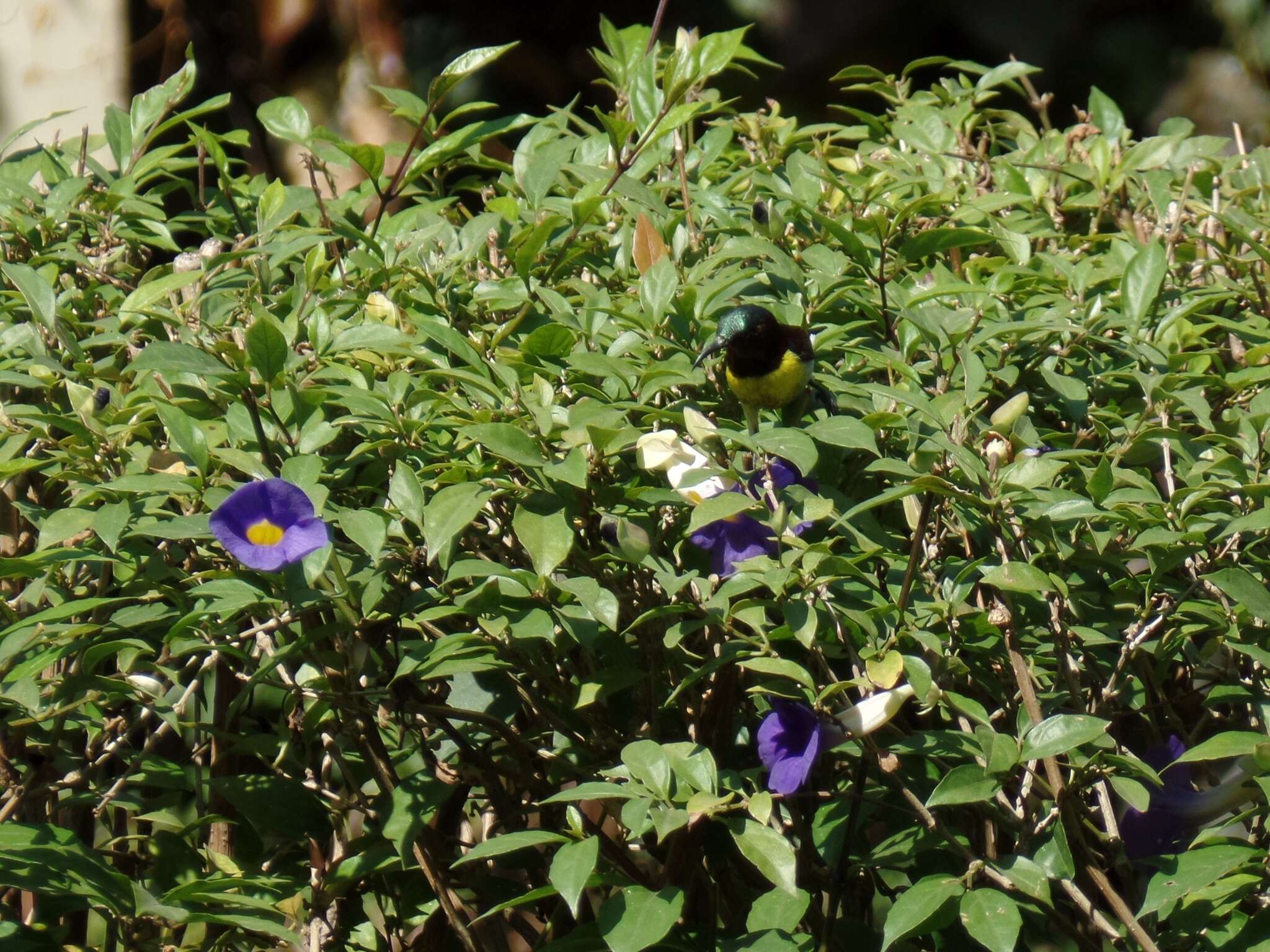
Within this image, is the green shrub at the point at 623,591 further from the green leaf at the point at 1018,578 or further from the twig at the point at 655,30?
the twig at the point at 655,30

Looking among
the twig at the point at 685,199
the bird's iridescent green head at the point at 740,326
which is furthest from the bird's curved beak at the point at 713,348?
the twig at the point at 685,199

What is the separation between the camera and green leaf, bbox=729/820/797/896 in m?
1.06

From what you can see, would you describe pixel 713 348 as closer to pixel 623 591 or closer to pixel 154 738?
pixel 623 591

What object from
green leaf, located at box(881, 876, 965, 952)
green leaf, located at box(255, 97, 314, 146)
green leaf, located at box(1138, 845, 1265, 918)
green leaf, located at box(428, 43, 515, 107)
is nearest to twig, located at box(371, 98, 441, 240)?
green leaf, located at box(428, 43, 515, 107)

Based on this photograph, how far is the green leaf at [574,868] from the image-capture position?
3.41ft

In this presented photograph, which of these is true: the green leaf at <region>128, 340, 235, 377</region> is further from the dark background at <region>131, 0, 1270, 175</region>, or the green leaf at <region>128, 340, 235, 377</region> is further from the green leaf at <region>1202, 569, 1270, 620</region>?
the dark background at <region>131, 0, 1270, 175</region>

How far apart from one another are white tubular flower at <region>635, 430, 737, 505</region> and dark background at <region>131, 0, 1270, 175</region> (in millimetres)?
4826

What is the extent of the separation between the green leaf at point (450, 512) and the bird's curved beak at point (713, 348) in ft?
0.98

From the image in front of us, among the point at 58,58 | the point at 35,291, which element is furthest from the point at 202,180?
the point at 58,58

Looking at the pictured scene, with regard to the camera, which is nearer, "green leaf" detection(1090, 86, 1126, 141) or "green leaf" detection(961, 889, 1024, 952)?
"green leaf" detection(961, 889, 1024, 952)

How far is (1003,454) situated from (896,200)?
60 cm

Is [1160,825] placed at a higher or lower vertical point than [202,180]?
lower

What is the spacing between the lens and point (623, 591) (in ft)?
4.34

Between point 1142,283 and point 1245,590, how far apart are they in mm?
470
